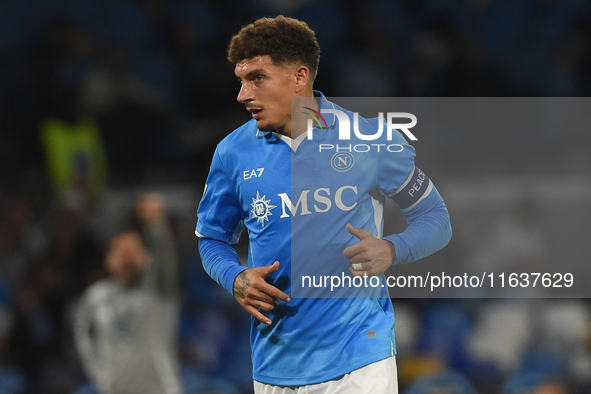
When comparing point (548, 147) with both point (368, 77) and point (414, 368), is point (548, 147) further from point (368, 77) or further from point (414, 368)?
point (368, 77)

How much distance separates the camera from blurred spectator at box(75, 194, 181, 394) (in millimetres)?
5402

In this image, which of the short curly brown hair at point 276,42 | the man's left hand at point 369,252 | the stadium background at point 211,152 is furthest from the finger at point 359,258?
the stadium background at point 211,152

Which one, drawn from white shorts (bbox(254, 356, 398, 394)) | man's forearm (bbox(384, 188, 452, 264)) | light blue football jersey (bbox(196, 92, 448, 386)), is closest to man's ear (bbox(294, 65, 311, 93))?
light blue football jersey (bbox(196, 92, 448, 386))

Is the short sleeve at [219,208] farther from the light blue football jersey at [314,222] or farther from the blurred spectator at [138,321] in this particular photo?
the blurred spectator at [138,321]

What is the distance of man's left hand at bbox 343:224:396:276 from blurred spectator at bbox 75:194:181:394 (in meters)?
2.75

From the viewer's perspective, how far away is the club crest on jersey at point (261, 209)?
10.1ft

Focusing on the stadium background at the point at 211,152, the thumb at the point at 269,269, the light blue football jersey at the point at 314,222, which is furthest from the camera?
the stadium background at the point at 211,152

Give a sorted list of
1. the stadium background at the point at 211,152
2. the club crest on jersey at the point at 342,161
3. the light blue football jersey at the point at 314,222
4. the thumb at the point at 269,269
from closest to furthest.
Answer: the thumb at the point at 269,269
the light blue football jersey at the point at 314,222
the club crest on jersey at the point at 342,161
the stadium background at the point at 211,152

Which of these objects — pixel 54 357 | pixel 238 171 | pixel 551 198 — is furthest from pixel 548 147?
pixel 54 357

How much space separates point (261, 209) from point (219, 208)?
0.77ft

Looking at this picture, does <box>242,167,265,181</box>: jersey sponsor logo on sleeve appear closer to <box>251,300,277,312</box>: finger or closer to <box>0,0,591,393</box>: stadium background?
<box>251,300,277,312</box>: finger

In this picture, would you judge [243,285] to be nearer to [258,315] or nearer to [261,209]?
[258,315]

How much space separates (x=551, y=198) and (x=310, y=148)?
217cm

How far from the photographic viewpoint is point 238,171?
3.15 m
